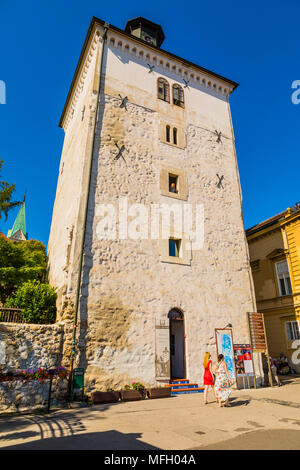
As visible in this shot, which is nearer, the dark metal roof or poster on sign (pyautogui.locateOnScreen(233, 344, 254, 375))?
poster on sign (pyautogui.locateOnScreen(233, 344, 254, 375))

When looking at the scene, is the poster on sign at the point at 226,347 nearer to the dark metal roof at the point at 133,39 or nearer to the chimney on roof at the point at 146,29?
the dark metal roof at the point at 133,39

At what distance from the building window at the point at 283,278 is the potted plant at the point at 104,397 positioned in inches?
579

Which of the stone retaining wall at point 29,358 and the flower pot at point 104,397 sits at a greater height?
the stone retaining wall at point 29,358

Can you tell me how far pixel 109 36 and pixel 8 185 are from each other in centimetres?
993

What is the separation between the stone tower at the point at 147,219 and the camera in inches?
473

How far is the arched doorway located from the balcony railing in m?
6.31

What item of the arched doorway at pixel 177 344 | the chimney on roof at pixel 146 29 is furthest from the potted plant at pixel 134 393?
the chimney on roof at pixel 146 29

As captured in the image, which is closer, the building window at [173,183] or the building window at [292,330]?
the building window at [173,183]

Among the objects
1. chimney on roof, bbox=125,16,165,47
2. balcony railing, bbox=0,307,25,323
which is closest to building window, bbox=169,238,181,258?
balcony railing, bbox=0,307,25,323

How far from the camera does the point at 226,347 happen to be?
45.3ft

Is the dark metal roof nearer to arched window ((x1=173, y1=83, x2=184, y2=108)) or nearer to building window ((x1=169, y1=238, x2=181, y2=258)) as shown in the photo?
arched window ((x1=173, y1=83, x2=184, y2=108))

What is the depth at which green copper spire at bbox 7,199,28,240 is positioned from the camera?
49.3 meters

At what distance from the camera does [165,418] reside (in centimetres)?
776
